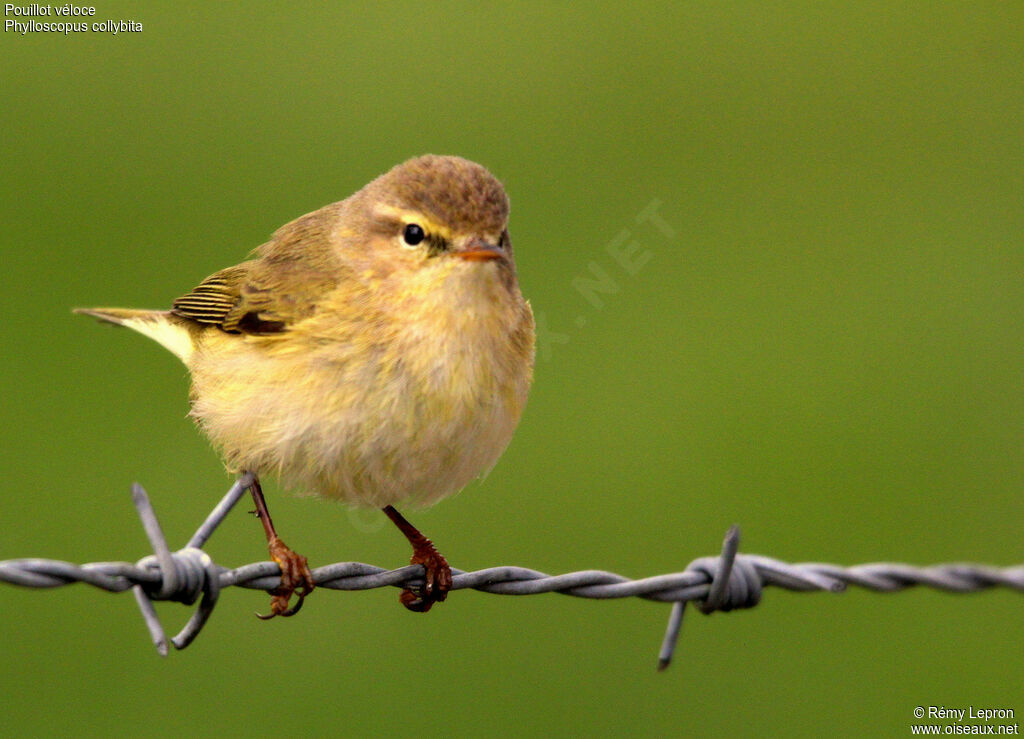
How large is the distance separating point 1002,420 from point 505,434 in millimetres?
4773

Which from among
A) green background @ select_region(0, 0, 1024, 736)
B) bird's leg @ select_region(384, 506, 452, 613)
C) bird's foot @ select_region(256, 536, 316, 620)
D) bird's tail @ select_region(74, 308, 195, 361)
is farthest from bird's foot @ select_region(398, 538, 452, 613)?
green background @ select_region(0, 0, 1024, 736)

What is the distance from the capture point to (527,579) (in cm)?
390

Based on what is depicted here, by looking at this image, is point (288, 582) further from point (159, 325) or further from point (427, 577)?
point (159, 325)

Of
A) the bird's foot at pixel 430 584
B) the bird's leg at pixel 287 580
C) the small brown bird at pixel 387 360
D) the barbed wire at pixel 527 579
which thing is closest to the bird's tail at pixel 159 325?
the small brown bird at pixel 387 360

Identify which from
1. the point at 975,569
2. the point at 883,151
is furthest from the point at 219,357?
the point at 883,151

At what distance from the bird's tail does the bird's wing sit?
0.28 ft

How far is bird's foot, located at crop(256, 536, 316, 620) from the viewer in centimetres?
445

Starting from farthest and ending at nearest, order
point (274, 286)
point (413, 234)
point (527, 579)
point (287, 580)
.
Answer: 1. point (274, 286)
2. point (413, 234)
3. point (287, 580)
4. point (527, 579)

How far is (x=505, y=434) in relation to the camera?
15.8 ft

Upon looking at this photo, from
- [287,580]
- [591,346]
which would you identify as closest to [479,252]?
[287,580]

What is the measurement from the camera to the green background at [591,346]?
22.4 feet

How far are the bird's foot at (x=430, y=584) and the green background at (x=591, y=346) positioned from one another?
1714 millimetres

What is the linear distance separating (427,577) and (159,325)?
5.94ft

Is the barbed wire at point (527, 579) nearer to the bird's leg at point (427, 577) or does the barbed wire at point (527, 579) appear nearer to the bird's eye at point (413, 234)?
the bird's leg at point (427, 577)
